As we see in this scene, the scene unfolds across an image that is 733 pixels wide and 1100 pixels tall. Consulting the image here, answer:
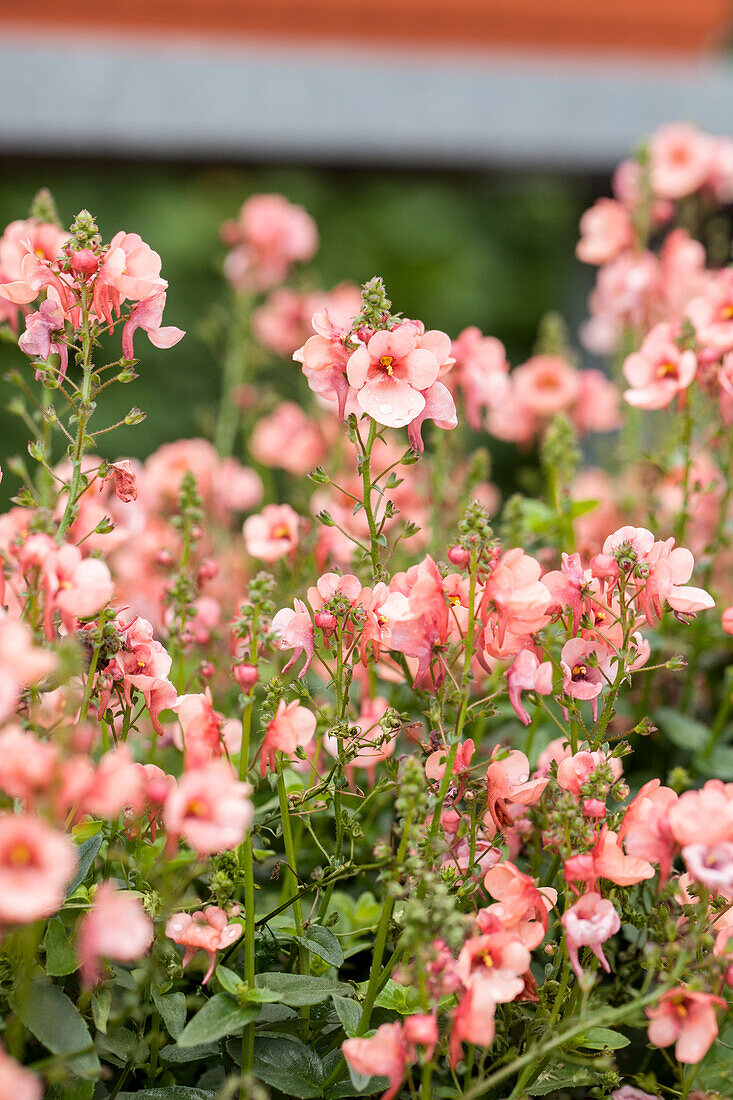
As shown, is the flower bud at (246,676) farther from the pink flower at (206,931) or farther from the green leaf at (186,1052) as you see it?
the green leaf at (186,1052)

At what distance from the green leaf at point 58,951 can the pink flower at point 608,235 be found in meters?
1.76

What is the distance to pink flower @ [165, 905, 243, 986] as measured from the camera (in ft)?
3.53

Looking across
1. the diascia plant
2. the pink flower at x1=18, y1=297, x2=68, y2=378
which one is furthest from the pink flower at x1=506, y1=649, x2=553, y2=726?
the pink flower at x1=18, y1=297, x2=68, y2=378

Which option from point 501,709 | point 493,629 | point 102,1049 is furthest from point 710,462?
point 102,1049

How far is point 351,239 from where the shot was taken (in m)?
5.07

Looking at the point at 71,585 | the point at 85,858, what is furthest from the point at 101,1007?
the point at 71,585

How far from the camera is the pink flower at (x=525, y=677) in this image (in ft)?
3.79

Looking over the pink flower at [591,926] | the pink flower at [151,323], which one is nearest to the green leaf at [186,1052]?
the pink flower at [591,926]

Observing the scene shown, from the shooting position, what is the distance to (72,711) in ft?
3.39

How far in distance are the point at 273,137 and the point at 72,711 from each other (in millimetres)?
4030

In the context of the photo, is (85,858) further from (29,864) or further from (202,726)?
(29,864)

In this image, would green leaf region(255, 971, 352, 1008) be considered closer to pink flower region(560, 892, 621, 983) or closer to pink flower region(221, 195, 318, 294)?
pink flower region(560, 892, 621, 983)

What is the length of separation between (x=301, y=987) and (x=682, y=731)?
33.1 inches

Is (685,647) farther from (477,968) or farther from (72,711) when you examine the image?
(72,711)
